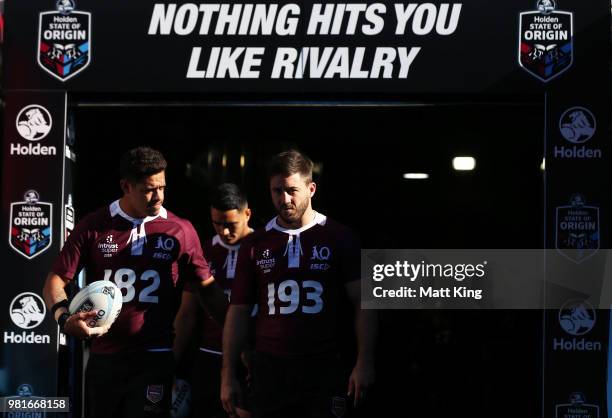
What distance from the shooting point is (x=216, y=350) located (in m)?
7.69

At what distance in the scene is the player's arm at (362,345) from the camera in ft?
18.3

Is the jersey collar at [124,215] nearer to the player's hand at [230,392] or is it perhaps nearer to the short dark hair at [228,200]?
the player's hand at [230,392]

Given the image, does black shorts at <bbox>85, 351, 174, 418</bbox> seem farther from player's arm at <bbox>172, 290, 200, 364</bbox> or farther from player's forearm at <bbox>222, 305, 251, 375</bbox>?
player's arm at <bbox>172, 290, 200, 364</bbox>

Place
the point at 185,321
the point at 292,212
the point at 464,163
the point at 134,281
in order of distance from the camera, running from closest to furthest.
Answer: the point at 292,212
the point at 134,281
the point at 185,321
the point at 464,163

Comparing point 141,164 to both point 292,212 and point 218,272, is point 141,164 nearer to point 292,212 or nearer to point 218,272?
point 292,212

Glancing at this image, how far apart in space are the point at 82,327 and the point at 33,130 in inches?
87.4

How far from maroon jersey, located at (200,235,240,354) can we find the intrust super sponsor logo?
1.41 meters

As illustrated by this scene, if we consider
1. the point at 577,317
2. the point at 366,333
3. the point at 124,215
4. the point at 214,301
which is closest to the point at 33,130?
the point at 124,215

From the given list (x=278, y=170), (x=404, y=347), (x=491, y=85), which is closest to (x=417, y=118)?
(x=491, y=85)

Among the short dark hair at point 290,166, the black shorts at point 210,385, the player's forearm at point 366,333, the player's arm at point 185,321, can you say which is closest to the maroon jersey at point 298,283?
the player's forearm at point 366,333

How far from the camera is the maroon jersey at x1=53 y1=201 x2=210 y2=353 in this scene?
5961 millimetres

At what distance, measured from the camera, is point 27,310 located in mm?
7125

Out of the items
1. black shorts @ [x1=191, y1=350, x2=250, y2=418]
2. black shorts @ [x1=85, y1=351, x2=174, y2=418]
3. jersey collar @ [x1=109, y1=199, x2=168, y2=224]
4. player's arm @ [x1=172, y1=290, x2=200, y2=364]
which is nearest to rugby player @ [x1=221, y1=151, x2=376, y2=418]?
black shorts @ [x1=85, y1=351, x2=174, y2=418]

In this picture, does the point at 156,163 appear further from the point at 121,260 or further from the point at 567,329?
the point at 567,329
